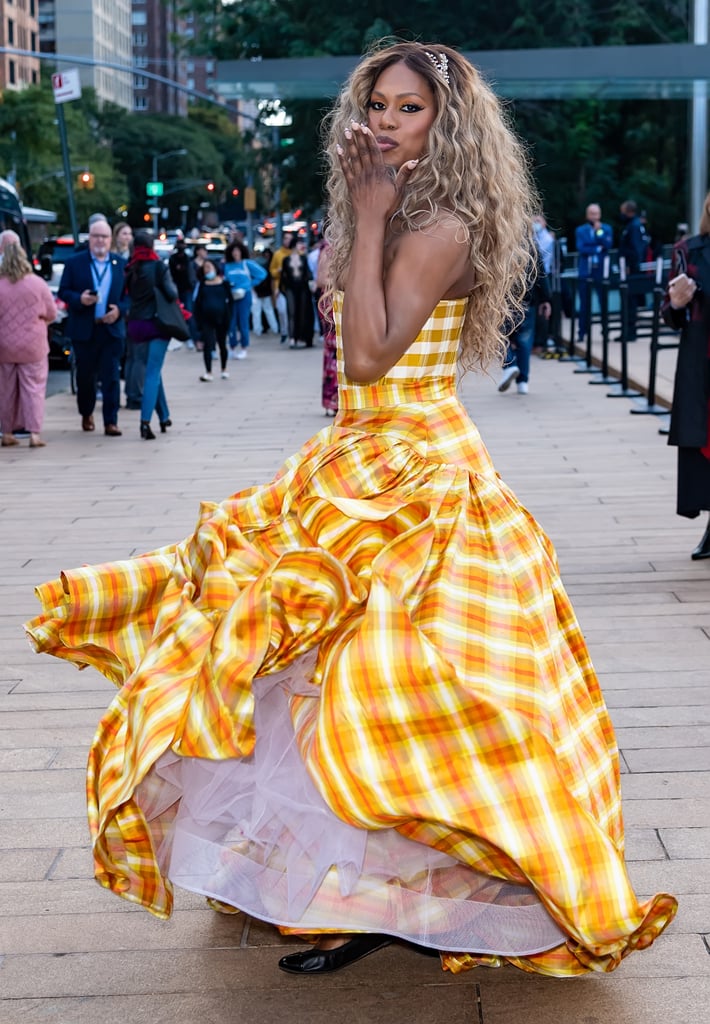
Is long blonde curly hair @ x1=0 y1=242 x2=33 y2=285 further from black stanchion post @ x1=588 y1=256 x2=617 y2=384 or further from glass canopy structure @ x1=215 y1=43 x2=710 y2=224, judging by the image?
glass canopy structure @ x1=215 y1=43 x2=710 y2=224

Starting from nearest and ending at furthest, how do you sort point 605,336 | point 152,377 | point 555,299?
1. point 152,377
2. point 605,336
3. point 555,299

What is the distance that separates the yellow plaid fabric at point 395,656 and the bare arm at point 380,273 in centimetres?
14

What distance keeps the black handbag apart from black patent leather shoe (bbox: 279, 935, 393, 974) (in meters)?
10.3

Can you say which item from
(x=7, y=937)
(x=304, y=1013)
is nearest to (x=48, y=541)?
(x=7, y=937)

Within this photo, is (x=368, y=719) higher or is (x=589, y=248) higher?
(x=589, y=248)

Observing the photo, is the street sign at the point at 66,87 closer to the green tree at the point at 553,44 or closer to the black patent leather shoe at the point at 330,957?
the green tree at the point at 553,44

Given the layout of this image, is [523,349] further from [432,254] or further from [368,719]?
[368,719]

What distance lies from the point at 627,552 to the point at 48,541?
125 inches

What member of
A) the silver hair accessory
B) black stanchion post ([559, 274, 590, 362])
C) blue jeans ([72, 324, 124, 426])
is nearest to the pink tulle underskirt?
the silver hair accessory

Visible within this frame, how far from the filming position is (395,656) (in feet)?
8.89

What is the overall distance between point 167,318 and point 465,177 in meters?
10.3

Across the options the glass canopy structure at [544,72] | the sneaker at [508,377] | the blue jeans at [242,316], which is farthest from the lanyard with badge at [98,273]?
the glass canopy structure at [544,72]

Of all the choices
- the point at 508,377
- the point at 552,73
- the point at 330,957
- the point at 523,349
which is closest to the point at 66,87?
the point at 552,73

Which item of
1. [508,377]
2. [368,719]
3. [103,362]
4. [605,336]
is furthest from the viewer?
[605,336]
